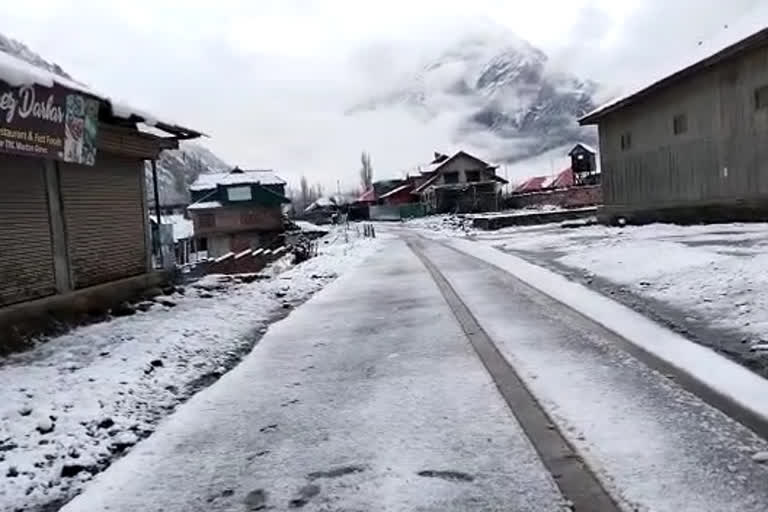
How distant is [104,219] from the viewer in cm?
1230

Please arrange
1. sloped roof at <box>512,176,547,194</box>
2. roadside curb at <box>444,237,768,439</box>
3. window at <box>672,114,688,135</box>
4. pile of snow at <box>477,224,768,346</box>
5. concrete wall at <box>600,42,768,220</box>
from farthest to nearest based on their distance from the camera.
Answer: sloped roof at <box>512,176,547,194</box> < window at <box>672,114,688,135</box> < concrete wall at <box>600,42,768,220</box> < pile of snow at <box>477,224,768,346</box> < roadside curb at <box>444,237,768,439</box>

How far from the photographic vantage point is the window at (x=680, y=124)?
21.5 meters

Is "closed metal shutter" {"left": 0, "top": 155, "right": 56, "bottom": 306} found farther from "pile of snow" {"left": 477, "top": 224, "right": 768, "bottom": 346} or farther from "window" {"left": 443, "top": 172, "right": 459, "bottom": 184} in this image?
"window" {"left": 443, "top": 172, "right": 459, "bottom": 184}

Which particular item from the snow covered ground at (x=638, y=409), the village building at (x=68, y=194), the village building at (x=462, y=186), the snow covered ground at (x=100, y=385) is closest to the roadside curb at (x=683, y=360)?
the snow covered ground at (x=638, y=409)

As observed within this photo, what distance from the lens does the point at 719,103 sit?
64.2 feet

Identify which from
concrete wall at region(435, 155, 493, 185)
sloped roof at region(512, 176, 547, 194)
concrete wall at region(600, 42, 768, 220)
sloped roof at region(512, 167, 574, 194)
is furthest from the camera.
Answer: sloped roof at region(512, 176, 547, 194)

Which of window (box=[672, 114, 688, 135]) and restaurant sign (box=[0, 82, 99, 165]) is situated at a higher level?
window (box=[672, 114, 688, 135])

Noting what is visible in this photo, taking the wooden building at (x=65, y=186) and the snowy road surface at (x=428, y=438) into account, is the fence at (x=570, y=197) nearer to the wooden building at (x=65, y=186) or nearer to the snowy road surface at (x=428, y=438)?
the wooden building at (x=65, y=186)

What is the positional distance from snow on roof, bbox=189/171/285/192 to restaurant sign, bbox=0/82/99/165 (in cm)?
4924

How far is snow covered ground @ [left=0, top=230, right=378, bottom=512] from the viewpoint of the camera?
4605 mm

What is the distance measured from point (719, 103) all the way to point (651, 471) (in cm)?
1855

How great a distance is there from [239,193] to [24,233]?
5023cm

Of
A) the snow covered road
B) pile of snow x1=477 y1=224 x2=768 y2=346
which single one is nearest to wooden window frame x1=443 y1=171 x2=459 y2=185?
pile of snow x1=477 y1=224 x2=768 y2=346

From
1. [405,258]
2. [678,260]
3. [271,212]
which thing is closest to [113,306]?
[678,260]
